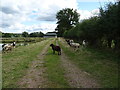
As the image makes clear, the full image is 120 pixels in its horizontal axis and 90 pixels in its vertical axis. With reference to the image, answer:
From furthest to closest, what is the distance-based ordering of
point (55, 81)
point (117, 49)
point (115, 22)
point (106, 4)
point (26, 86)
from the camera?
point (117, 49) < point (106, 4) < point (115, 22) < point (55, 81) < point (26, 86)

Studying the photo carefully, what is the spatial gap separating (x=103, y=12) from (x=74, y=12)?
66.8 m

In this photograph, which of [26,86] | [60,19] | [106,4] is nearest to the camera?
[26,86]

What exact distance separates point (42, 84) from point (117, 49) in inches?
534

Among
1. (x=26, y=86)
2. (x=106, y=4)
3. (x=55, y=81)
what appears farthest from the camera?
(x=106, y=4)

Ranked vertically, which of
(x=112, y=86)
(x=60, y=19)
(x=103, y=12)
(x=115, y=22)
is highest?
(x=60, y=19)

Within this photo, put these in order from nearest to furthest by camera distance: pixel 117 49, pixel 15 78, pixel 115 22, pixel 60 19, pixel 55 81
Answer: pixel 55 81, pixel 15 78, pixel 115 22, pixel 117 49, pixel 60 19

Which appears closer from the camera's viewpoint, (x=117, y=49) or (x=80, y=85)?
(x=80, y=85)

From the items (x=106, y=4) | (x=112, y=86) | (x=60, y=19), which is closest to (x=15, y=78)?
(x=112, y=86)

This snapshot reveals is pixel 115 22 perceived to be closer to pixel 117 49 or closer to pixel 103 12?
pixel 103 12

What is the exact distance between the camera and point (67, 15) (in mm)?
79938

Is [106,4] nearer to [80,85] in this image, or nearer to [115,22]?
[115,22]

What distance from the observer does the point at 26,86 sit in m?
6.72

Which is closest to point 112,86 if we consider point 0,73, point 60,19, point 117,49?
point 0,73

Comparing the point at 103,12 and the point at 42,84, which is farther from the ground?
the point at 103,12
